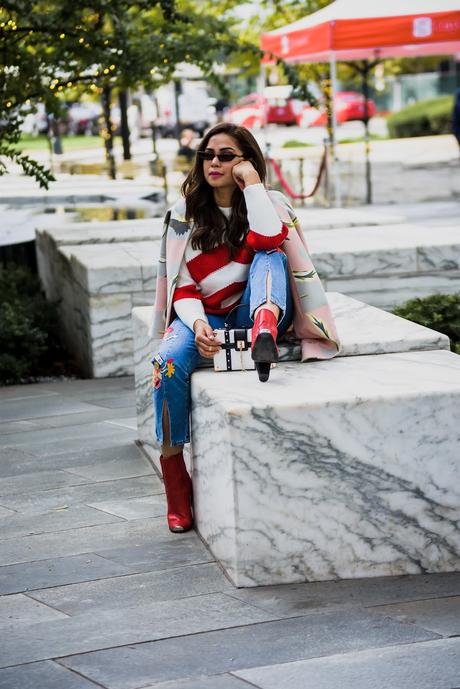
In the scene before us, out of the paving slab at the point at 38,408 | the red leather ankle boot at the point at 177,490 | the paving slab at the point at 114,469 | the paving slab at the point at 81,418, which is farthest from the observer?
the paving slab at the point at 38,408

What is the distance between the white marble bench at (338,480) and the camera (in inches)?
173

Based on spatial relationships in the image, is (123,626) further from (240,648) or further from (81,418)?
(81,418)

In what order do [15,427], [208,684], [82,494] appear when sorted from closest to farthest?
1. [208,684]
2. [82,494]
3. [15,427]

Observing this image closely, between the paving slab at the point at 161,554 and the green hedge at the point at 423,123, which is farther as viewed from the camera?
the green hedge at the point at 423,123

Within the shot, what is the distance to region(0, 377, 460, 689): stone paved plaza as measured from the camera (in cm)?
363

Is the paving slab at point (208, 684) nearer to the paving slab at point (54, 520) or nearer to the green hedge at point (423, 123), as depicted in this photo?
the paving slab at point (54, 520)

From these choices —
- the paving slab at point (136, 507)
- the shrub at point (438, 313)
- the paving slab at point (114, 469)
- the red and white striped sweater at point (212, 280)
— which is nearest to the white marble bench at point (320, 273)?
the shrub at point (438, 313)

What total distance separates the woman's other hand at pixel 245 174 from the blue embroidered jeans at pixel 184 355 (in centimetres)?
31

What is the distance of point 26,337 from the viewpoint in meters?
9.37

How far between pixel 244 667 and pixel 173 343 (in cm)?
173

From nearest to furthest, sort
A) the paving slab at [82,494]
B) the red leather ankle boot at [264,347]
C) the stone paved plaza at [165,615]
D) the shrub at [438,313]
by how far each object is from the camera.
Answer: the stone paved plaza at [165,615]
the red leather ankle boot at [264,347]
the paving slab at [82,494]
the shrub at [438,313]

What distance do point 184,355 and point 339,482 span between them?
94cm

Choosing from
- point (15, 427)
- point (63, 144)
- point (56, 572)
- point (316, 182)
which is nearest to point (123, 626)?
point (56, 572)

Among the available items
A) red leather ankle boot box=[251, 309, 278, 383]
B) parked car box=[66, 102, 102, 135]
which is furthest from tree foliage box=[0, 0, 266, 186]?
parked car box=[66, 102, 102, 135]
